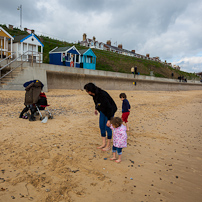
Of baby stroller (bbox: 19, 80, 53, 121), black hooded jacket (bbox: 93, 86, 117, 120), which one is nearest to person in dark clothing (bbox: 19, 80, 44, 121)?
baby stroller (bbox: 19, 80, 53, 121)

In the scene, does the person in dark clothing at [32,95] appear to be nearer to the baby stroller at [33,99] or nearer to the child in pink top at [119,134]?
the baby stroller at [33,99]

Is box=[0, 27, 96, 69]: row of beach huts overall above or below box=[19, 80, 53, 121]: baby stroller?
above

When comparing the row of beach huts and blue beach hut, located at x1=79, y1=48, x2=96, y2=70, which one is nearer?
the row of beach huts

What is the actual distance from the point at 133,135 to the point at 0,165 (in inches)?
162

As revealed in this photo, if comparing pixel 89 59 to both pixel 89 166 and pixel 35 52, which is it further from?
pixel 89 166

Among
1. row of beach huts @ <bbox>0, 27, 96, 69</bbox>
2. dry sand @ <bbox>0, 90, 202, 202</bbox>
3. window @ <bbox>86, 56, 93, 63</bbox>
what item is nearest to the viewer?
dry sand @ <bbox>0, 90, 202, 202</bbox>

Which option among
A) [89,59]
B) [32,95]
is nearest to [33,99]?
[32,95]

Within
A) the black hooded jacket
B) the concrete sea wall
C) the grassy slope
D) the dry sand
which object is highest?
the grassy slope

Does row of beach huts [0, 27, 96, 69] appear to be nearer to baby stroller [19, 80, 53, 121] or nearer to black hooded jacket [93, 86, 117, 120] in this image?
baby stroller [19, 80, 53, 121]

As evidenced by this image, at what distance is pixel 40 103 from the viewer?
7.16 m

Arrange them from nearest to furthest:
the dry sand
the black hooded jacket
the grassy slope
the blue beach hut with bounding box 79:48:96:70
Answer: the dry sand, the black hooded jacket, the blue beach hut with bounding box 79:48:96:70, the grassy slope

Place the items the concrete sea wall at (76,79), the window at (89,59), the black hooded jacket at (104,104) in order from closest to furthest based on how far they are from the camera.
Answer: the black hooded jacket at (104,104)
the concrete sea wall at (76,79)
the window at (89,59)

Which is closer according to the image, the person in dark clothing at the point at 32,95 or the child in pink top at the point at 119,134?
the child in pink top at the point at 119,134

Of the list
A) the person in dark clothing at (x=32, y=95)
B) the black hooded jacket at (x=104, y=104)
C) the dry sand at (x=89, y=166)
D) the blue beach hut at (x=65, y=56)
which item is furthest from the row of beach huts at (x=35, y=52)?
the black hooded jacket at (x=104, y=104)
